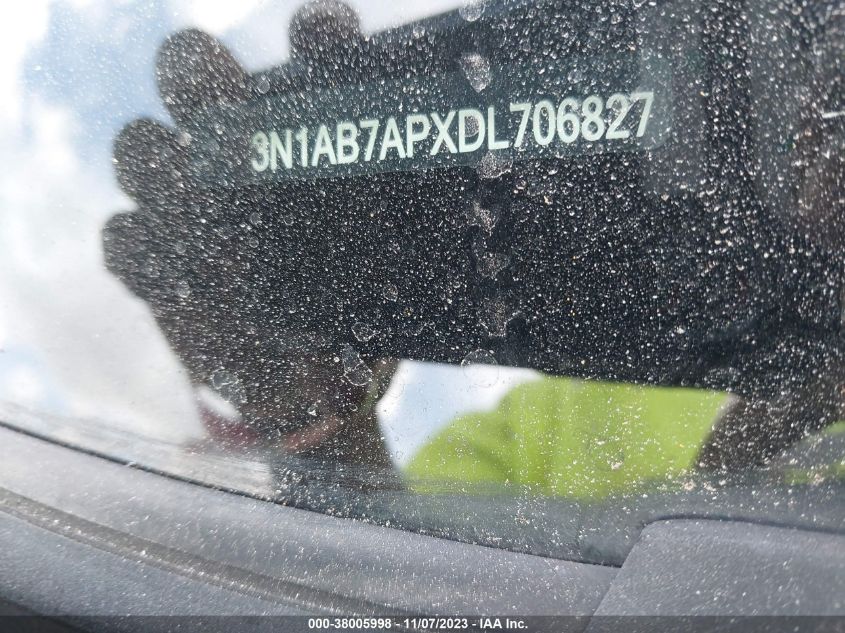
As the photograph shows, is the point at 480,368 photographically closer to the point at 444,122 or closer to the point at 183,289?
the point at 444,122

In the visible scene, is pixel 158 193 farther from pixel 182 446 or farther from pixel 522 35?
pixel 522 35

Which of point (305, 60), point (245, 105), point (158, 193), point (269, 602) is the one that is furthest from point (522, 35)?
point (269, 602)

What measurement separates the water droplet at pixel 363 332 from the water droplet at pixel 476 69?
0.36 m

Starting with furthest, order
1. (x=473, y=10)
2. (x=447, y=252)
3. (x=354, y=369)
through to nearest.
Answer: (x=354, y=369) → (x=447, y=252) → (x=473, y=10)

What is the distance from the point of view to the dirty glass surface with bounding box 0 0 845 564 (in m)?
0.70

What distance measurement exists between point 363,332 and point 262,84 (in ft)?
1.18

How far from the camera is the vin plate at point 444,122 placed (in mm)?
722

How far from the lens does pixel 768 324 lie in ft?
2.40

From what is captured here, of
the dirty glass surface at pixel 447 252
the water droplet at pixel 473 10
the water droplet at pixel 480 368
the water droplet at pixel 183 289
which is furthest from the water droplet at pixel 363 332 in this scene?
the water droplet at pixel 473 10

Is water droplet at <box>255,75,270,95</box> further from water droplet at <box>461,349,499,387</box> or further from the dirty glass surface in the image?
water droplet at <box>461,349,499,387</box>

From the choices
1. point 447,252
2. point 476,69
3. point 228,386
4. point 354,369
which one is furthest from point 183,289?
point 476,69

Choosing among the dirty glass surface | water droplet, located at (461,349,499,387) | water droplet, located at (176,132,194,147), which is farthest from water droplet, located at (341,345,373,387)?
water droplet, located at (176,132,194,147)

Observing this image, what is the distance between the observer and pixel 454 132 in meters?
0.81

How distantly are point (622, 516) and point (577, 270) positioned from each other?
31 cm
